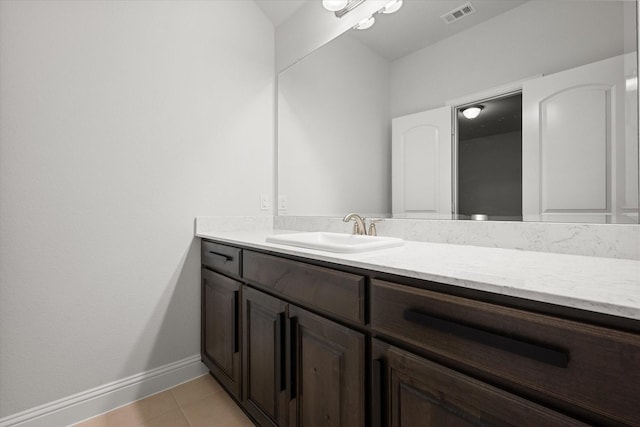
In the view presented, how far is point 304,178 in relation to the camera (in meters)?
2.08

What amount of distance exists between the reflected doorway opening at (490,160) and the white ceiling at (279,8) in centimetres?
144

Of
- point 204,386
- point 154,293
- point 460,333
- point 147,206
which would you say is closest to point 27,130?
point 147,206

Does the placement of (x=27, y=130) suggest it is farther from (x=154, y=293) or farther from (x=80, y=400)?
(x=80, y=400)

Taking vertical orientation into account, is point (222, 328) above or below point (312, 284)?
below

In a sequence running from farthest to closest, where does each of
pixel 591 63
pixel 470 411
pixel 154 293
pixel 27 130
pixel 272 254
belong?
pixel 154 293 → pixel 27 130 → pixel 272 254 → pixel 591 63 → pixel 470 411

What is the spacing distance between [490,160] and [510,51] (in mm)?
410

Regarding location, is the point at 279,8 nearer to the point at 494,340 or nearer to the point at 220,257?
the point at 220,257

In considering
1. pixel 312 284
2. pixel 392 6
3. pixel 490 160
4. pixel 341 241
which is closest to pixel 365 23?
pixel 392 6

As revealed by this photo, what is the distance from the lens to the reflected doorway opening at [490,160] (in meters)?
1.14

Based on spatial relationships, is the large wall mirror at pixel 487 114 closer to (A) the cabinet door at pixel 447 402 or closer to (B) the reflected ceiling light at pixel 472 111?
(B) the reflected ceiling light at pixel 472 111

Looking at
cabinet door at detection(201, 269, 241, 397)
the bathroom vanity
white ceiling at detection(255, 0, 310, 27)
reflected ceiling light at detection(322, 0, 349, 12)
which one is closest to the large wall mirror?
reflected ceiling light at detection(322, 0, 349, 12)

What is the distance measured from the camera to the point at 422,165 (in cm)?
144

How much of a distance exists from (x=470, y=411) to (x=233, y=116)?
195cm

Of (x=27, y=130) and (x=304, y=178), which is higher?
(x=27, y=130)
